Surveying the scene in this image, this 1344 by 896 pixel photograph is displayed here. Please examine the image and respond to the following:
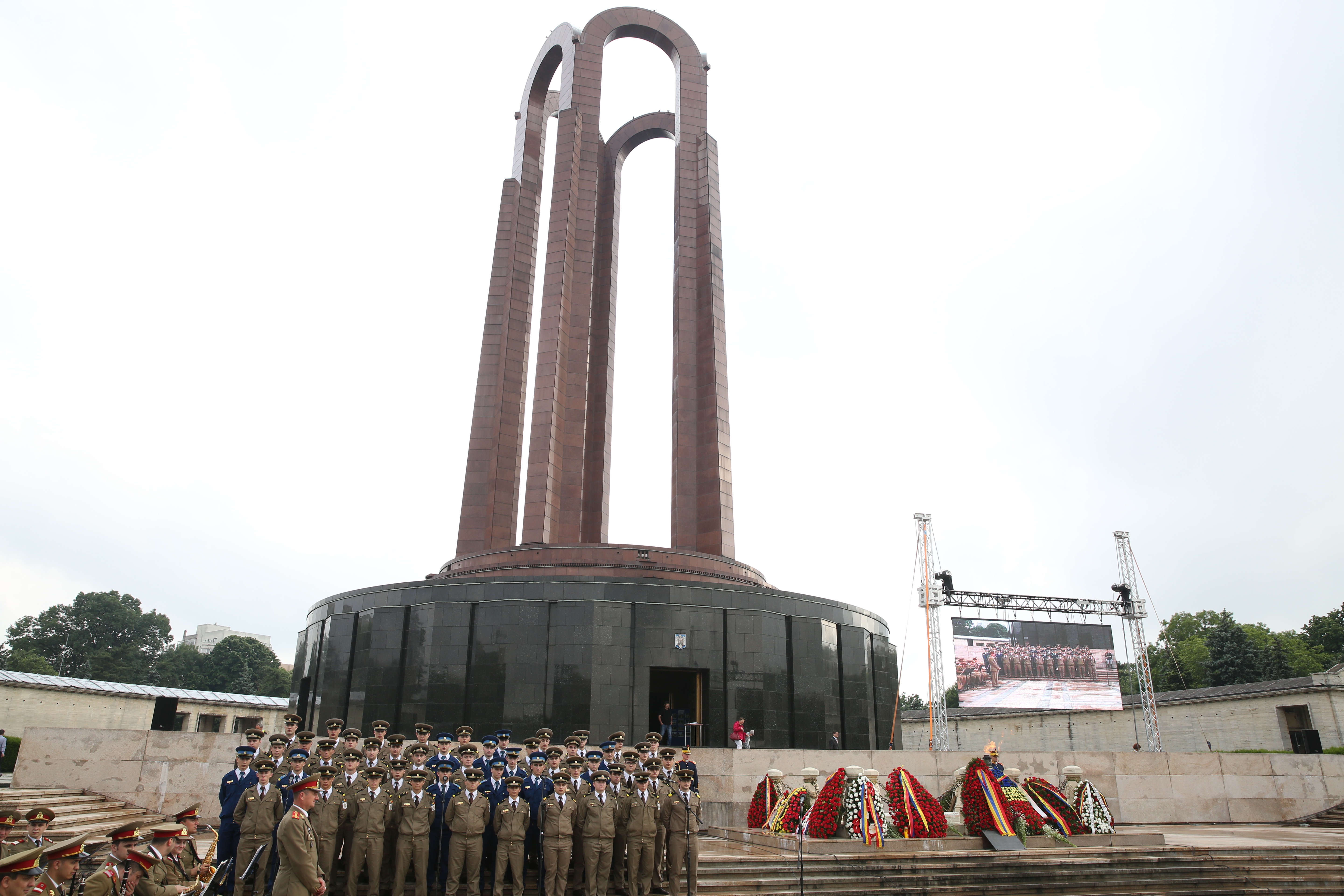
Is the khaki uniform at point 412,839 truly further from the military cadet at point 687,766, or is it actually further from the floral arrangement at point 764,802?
the floral arrangement at point 764,802

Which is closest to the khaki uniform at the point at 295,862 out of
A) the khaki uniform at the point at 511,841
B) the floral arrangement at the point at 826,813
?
the khaki uniform at the point at 511,841

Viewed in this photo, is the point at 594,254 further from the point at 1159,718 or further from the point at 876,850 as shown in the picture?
the point at 1159,718

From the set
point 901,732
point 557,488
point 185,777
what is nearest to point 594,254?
point 557,488

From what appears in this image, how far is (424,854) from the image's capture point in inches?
364

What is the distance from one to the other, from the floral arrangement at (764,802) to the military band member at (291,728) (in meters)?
7.15

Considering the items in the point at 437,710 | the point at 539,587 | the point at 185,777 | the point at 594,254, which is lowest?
the point at 185,777

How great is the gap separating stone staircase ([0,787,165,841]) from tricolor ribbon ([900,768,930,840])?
10.8 meters

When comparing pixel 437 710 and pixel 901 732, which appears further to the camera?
pixel 901 732

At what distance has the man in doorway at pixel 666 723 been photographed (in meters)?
19.4

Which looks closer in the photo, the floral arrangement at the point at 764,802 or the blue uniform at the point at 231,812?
the blue uniform at the point at 231,812

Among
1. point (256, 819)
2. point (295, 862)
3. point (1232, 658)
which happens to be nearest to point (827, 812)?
point (256, 819)

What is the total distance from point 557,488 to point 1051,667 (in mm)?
20563

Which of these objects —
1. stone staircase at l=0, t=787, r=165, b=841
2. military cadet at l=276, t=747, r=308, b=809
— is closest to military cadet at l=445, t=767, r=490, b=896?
military cadet at l=276, t=747, r=308, b=809

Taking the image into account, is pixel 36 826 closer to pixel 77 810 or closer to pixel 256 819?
pixel 256 819
